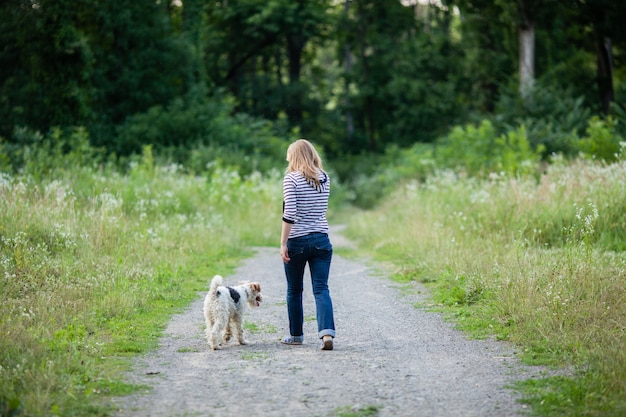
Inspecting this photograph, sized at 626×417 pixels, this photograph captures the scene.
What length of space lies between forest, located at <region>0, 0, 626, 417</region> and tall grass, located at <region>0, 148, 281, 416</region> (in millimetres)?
44

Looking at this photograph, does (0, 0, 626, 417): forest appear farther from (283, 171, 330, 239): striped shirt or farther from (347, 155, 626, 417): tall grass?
(283, 171, 330, 239): striped shirt

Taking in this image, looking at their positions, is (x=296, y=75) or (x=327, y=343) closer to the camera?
(x=327, y=343)

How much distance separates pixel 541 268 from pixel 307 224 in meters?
3.19

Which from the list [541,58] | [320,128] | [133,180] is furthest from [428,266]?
[320,128]

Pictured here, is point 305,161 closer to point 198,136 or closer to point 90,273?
point 90,273

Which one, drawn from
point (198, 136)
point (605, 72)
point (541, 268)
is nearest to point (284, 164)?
point (198, 136)

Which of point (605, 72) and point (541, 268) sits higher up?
point (605, 72)

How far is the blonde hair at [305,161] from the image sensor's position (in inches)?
328

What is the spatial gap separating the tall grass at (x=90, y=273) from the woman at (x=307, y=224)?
177cm

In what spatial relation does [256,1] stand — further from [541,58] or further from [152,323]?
[152,323]

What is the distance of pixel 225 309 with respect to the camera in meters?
8.36

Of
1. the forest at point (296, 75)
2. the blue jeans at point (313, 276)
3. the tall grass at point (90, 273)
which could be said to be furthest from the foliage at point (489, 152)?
the blue jeans at point (313, 276)

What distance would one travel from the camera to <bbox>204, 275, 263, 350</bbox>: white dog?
8.26 meters

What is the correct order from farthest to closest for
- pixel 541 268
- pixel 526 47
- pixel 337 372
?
pixel 526 47 → pixel 541 268 → pixel 337 372
